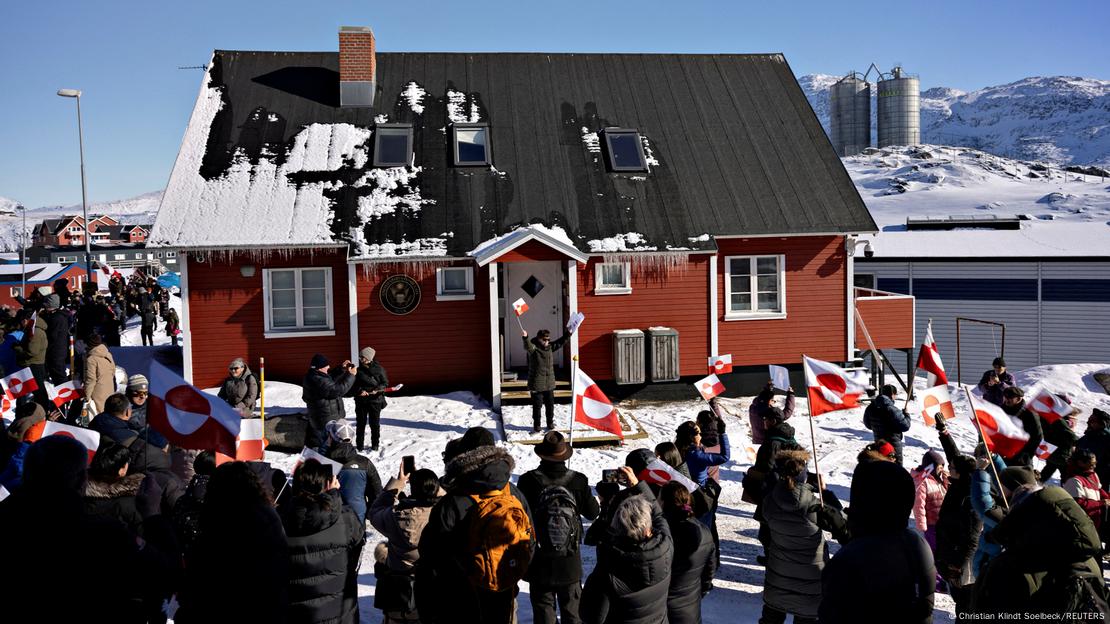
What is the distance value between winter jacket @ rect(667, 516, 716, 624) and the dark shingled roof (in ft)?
34.5

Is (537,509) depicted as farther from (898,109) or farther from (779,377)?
(898,109)

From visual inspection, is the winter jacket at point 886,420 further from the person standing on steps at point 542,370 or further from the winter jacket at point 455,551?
A: the winter jacket at point 455,551

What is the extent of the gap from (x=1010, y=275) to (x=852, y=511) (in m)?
23.7

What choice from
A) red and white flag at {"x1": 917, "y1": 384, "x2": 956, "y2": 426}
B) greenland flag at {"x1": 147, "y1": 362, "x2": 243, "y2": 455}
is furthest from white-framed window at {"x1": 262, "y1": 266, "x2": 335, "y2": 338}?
red and white flag at {"x1": 917, "y1": 384, "x2": 956, "y2": 426}

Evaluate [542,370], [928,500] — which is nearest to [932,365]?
[928,500]

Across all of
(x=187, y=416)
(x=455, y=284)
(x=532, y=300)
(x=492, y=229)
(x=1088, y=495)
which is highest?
(x=492, y=229)

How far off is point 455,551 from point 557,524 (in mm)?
715

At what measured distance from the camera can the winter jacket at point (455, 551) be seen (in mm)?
4867

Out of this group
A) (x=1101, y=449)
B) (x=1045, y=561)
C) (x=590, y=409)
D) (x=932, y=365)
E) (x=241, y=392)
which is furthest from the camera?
(x=241, y=392)

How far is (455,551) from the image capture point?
4.84 m

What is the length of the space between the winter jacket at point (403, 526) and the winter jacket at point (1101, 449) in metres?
7.09

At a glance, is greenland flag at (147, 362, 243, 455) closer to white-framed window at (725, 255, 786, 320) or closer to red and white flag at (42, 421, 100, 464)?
red and white flag at (42, 421, 100, 464)

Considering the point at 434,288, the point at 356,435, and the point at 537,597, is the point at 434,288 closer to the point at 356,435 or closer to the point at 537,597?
the point at 356,435

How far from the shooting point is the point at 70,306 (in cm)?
2270
